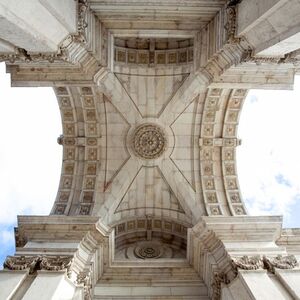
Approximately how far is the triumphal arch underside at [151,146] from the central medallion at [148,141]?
51 millimetres

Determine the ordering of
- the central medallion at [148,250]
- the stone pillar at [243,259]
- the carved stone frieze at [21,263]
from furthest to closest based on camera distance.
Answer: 1. the central medallion at [148,250]
2. the carved stone frieze at [21,263]
3. the stone pillar at [243,259]

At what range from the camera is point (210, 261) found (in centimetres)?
1623

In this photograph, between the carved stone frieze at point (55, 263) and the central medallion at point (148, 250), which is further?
the central medallion at point (148, 250)

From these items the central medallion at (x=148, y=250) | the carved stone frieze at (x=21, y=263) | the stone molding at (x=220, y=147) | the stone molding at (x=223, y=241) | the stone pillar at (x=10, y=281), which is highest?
the stone molding at (x=220, y=147)

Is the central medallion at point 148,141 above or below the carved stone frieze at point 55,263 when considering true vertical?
above

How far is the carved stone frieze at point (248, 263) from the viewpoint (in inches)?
544

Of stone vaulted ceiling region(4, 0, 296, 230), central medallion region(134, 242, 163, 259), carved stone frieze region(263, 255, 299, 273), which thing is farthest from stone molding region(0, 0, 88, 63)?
central medallion region(134, 242, 163, 259)

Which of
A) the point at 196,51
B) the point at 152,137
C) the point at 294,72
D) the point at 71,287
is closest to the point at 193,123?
the point at 152,137

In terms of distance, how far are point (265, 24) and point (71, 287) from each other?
31.7 feet

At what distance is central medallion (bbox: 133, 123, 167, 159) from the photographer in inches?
813

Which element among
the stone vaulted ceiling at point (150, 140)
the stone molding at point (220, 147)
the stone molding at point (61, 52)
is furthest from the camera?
the stone molding at point (220, 147)

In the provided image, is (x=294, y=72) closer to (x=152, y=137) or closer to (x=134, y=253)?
(x=152, y=137)

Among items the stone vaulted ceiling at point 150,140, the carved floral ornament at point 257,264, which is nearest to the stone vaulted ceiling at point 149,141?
the stone vaulted ceiling at point 150,140

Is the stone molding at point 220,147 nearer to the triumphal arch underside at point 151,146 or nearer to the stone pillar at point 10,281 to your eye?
the triumphal arch underside at point 151,146
